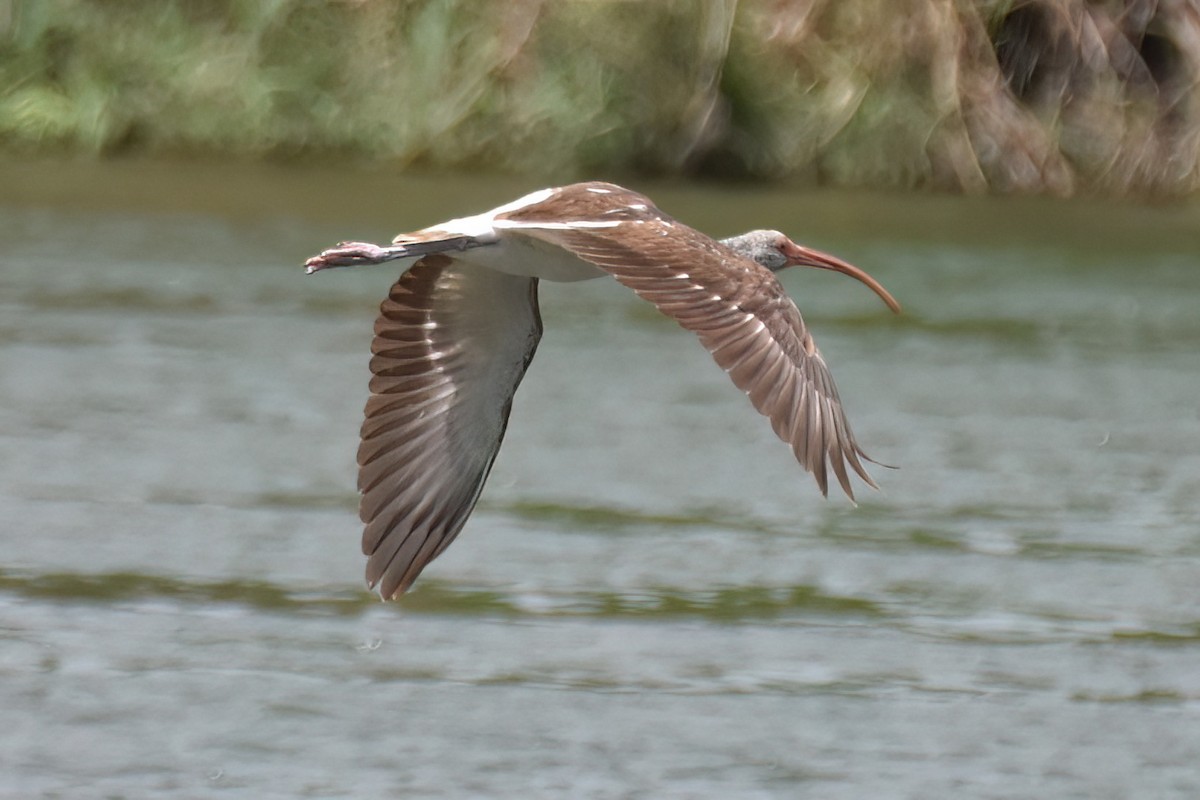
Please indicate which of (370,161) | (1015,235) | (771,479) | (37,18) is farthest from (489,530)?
(37,18)

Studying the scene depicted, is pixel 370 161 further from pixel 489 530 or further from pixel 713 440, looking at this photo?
pixel 489 530

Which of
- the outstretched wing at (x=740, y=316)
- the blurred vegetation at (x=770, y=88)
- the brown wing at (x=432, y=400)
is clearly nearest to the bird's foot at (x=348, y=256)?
the brown wing at (x=432, y=400)

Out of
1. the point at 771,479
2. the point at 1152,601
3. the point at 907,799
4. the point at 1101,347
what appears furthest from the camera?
the point at 1101,347

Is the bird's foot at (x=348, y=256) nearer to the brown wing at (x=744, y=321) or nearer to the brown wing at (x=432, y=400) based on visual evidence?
the brown wing at (x=432, y=400)

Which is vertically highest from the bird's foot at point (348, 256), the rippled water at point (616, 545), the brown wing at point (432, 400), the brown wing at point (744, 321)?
the brown wing at point (744, 321)

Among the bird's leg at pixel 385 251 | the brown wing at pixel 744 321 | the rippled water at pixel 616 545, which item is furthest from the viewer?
the rippled water at pixel 616 545

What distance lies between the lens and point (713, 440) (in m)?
11.9

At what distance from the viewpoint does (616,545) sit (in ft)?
33.3

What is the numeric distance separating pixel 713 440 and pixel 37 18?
26.5 ft

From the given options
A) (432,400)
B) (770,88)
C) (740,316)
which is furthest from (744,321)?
(770,88)

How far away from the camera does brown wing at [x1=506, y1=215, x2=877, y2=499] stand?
5.72 meters

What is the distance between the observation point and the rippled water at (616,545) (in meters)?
8.00

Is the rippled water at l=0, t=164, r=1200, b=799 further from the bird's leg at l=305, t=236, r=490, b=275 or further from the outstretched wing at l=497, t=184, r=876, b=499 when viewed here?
the outstretched wing at l=497, t=184, r=876, b=499

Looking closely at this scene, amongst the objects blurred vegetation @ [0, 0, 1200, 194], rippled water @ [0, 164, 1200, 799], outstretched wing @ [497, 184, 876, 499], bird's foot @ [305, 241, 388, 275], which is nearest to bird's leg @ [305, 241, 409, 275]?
bird's foot @ [305, 241, 388, 275]
